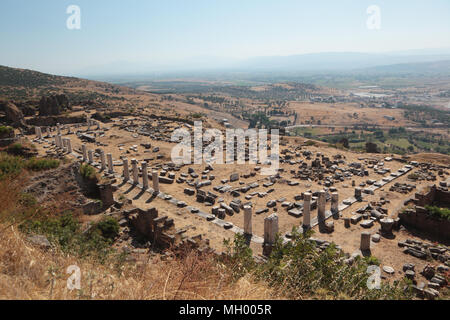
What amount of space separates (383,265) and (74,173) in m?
15.2

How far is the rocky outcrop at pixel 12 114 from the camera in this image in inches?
1320

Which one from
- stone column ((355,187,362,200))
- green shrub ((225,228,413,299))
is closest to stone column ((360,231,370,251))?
green shrub ((225,228,413,299))

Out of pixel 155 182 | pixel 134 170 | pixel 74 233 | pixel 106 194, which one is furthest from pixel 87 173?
pixel 74 233

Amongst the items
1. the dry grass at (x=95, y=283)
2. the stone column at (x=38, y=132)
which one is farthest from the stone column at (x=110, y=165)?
the dry grass at (x=95, y=283)

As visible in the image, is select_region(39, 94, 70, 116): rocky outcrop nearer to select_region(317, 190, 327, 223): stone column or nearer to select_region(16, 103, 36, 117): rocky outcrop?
select_region(16, 103, 36, 117): rocky outcrop

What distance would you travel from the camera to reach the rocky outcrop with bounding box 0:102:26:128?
1320 inches

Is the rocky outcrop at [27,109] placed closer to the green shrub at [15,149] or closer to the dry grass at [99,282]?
the green shrub at [15,149]

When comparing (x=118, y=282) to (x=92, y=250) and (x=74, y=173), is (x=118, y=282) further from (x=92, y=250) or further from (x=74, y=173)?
(x=74, y=173)

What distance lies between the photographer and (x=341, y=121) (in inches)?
4754

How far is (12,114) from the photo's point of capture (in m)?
33.8

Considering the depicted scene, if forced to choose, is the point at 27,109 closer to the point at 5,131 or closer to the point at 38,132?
the point at 38,132
